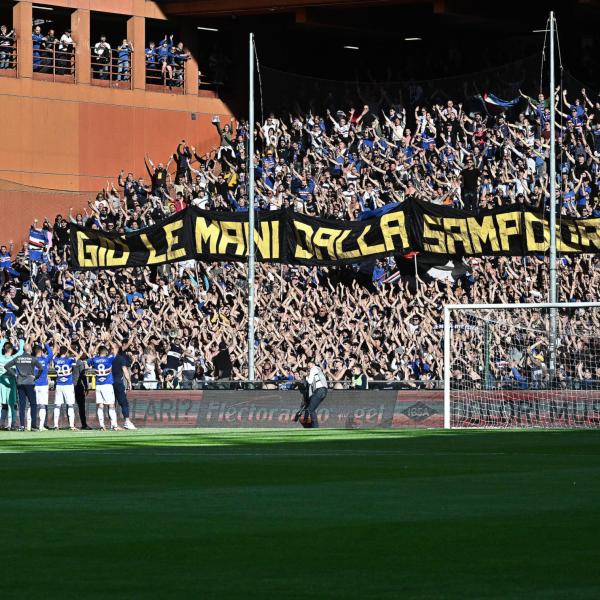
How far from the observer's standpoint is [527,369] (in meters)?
31.2

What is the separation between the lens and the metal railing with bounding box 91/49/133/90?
50531 mm

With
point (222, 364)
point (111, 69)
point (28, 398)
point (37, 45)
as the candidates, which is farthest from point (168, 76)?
point (28, 398)

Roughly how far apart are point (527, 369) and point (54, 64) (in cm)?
2323

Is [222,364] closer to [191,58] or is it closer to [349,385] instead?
[349,385]

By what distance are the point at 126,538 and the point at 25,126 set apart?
40.4m

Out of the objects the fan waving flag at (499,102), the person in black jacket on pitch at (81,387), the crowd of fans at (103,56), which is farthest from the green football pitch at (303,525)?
the crowd of fans at (103,56)

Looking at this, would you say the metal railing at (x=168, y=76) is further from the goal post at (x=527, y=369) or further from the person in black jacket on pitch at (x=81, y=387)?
the goal post at (x=527, y=369)

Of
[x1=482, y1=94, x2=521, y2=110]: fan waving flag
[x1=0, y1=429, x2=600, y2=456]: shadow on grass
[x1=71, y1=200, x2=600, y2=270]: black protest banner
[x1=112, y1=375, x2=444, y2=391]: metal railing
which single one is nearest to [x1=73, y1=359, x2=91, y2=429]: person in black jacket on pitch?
[x1=112, y1=375, x2=444, y2=391]: metal railing

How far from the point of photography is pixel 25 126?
49.3m

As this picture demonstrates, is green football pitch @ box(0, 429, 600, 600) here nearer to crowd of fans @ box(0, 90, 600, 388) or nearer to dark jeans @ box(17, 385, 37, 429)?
dark jeans @ box(17, 385, 37, 429)

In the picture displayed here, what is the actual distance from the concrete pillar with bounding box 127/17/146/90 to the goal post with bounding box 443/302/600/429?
20419 millimetres

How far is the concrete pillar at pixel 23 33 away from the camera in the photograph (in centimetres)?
4869

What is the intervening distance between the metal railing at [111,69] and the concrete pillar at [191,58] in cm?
207

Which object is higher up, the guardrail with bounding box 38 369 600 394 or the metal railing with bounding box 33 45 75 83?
the metal railing with bounding box 33 45 75 83
